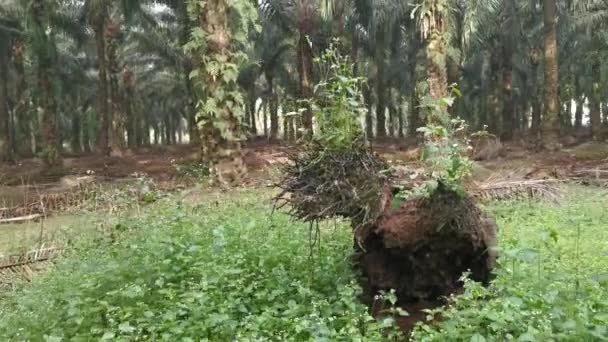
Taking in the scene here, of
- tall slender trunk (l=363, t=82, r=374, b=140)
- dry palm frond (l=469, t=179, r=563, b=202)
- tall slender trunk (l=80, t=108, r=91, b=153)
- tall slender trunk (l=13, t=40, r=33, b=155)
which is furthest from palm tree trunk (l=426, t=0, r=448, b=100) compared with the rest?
tall slender trunk (l=80, t=108, r=91, b=153)

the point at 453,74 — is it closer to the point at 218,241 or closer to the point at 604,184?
the point at 604,184

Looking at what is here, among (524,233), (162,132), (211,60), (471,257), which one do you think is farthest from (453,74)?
(162,132)

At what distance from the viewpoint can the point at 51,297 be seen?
4945 mm

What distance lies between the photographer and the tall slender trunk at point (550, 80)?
58.2 ft

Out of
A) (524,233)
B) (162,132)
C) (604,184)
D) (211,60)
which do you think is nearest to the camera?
(524,233)

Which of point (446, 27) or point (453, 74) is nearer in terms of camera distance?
point (446, 27)

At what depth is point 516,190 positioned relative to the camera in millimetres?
9141

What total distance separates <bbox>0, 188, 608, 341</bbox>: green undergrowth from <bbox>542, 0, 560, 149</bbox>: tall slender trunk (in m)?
12.0

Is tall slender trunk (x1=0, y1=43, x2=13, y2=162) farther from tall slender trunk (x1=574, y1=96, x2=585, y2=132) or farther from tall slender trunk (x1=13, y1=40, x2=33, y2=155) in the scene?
tall slender trunk (x1=574, y1=96, x2=585, y2=132)

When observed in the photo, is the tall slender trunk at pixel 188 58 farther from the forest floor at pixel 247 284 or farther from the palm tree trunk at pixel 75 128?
the palm tree trunk at pixel 75 128

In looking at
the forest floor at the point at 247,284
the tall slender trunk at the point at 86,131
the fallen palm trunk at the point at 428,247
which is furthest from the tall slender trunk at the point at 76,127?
the fallen palm trunk at the point at 428,247

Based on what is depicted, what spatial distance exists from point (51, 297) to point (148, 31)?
2620 centimetres

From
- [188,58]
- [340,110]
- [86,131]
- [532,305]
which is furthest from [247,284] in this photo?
[86,131]

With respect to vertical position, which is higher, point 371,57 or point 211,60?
point 371,57
